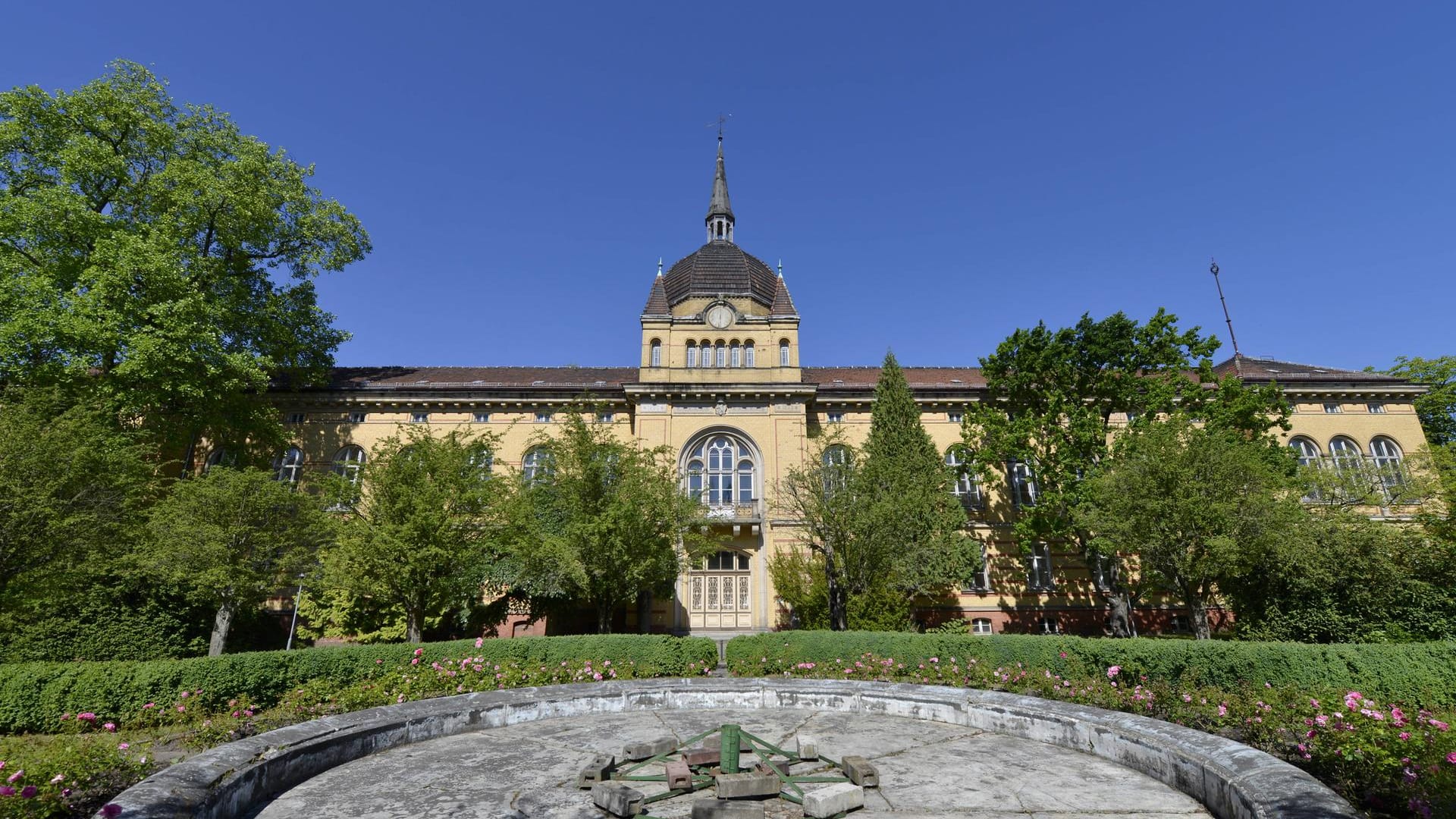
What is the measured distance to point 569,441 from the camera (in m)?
18.9

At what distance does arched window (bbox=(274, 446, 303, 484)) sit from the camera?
2675 centimetres

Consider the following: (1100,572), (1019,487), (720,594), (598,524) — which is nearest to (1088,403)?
(1019,487)

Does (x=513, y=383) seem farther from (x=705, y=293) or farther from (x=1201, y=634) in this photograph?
(x=1201, y=634)

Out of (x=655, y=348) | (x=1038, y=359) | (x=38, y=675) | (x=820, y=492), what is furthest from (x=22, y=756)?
(x=1038, y=359)

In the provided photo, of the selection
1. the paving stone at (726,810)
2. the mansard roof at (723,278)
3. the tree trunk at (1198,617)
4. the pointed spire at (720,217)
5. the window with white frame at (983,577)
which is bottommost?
the paving stone at (726,810)

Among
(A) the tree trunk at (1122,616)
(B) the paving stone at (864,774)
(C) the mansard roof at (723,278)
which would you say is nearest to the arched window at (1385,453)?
(A) the tree trunk at (1122,616)

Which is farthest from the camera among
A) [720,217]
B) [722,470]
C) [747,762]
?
[720,217]

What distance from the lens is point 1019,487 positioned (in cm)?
2689

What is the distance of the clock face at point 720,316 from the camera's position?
2816 cm

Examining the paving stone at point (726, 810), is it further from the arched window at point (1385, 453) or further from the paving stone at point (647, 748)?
the arched window at point (1385, 453)

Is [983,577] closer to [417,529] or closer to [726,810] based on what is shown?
[417,529]

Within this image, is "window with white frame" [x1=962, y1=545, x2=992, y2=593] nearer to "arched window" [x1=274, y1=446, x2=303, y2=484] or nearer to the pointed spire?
the pointed spire

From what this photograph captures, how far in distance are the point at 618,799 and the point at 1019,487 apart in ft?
83.8

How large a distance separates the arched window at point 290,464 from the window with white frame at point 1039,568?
29.4 meters
